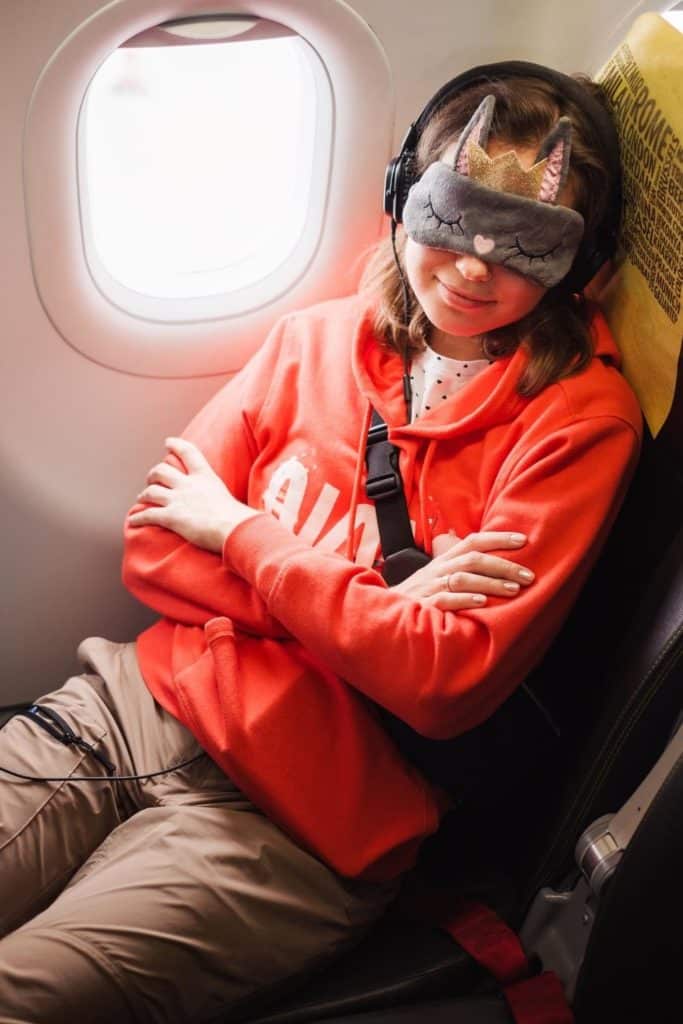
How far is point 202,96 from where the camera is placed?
1.86 metres

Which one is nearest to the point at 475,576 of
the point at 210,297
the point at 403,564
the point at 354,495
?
the point at 403,564

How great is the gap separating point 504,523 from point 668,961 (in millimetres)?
532

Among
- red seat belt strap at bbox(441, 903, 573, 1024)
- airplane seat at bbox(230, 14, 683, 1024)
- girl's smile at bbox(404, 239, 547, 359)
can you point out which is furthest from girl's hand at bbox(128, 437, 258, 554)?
red seat belt strap at bbox(441, 903, 573, 1024)

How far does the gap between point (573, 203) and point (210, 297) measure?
0.66m

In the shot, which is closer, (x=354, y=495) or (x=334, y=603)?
(x=334, y=603)

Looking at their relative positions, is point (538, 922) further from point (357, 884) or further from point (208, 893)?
point (208, 893)

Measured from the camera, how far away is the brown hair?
1378 mm

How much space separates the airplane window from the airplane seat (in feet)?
1.68

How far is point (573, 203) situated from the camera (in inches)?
55.3

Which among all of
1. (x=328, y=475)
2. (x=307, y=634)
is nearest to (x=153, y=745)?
(x=307, y=634)

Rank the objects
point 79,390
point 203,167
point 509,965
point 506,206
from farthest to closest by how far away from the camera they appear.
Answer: point 203,167 < point 79,390 < point 509,965 < point 506,206

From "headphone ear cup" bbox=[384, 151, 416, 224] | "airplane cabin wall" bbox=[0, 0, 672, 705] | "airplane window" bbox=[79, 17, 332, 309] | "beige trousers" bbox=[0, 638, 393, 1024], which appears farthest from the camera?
"airplane window" bbox=[79, 17, 332, 309]

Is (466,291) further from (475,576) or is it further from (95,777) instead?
(95,777)

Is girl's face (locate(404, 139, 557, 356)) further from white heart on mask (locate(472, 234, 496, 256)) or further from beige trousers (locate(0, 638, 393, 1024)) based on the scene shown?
beige trousers (locate(0, 638, 393, 1024))
